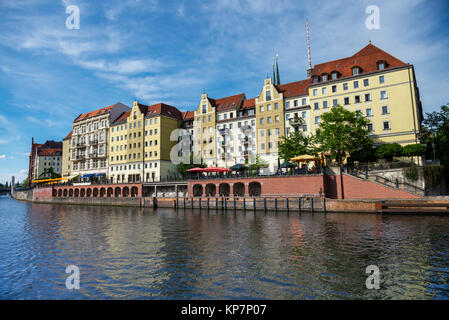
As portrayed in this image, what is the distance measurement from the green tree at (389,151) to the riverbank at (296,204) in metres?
10.8

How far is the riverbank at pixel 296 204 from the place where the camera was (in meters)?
32.2

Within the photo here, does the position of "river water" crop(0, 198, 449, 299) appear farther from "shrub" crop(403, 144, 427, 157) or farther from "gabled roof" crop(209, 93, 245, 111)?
"gabled roof" crop(209, 93, 245, 111)

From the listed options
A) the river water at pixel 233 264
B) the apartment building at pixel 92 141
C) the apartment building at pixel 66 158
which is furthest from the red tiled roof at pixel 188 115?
the river water at pixel 233 264

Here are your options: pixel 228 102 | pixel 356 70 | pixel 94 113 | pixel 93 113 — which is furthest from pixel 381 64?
pixel 93 113

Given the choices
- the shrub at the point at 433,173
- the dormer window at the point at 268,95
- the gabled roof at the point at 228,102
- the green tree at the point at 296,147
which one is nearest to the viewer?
the shrub at the point at 433,173

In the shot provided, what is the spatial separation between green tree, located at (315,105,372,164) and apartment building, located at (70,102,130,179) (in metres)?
69.6

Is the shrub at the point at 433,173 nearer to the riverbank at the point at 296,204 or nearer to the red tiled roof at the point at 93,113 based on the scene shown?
the riverbank at the point at 296,204

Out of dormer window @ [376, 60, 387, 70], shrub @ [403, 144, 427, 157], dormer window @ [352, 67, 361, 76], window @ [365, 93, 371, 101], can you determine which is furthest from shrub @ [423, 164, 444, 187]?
dormer window @ [352, 67, 361, 76]

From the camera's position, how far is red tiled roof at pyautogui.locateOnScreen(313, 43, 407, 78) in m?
51.9

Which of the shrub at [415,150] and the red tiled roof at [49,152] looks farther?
the red tiled roof at [49,152]

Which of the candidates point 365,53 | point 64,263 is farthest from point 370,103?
point 64,263

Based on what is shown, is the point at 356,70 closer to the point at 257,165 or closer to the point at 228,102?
the point at 257,165

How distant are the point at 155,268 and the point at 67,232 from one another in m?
17.0
